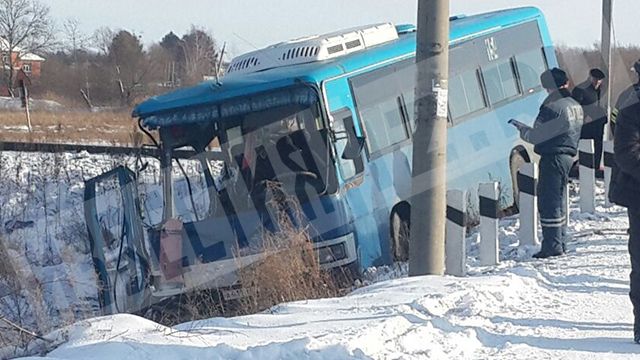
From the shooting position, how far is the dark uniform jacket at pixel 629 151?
20.0ft

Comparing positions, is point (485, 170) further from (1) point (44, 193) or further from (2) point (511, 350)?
(1) point (44, 193)

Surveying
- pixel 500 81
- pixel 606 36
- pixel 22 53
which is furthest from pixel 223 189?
pixel 22 53

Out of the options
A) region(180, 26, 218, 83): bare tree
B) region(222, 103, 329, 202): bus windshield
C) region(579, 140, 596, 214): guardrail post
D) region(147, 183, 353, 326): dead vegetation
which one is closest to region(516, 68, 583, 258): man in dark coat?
region(147, 183, 353, 326): dead vegetation

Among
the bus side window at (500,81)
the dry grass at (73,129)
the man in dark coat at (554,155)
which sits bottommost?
the dry grass at (73,129)

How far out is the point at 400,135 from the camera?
11625 mm

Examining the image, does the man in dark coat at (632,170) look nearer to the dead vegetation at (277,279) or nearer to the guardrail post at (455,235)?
the guardrail post at (455,235)

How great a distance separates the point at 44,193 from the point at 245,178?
37.3ft

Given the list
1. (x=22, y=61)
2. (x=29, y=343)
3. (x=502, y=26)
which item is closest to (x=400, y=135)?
(x=502, y=26)

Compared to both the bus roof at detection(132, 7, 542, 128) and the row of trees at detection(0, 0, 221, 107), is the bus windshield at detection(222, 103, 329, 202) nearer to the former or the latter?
the bus roof at detection(132, 7, 542, 128)

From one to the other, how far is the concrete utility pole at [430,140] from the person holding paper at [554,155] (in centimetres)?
172

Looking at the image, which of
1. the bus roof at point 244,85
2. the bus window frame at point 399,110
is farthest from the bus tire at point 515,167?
the bus roof at point 244,85

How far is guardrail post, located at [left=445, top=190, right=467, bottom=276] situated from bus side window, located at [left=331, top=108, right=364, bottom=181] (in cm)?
136

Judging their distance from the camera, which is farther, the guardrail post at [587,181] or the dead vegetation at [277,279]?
the guardrail post at [587,181]

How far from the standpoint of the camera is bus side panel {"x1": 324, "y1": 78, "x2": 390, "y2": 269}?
10391 millimetres
